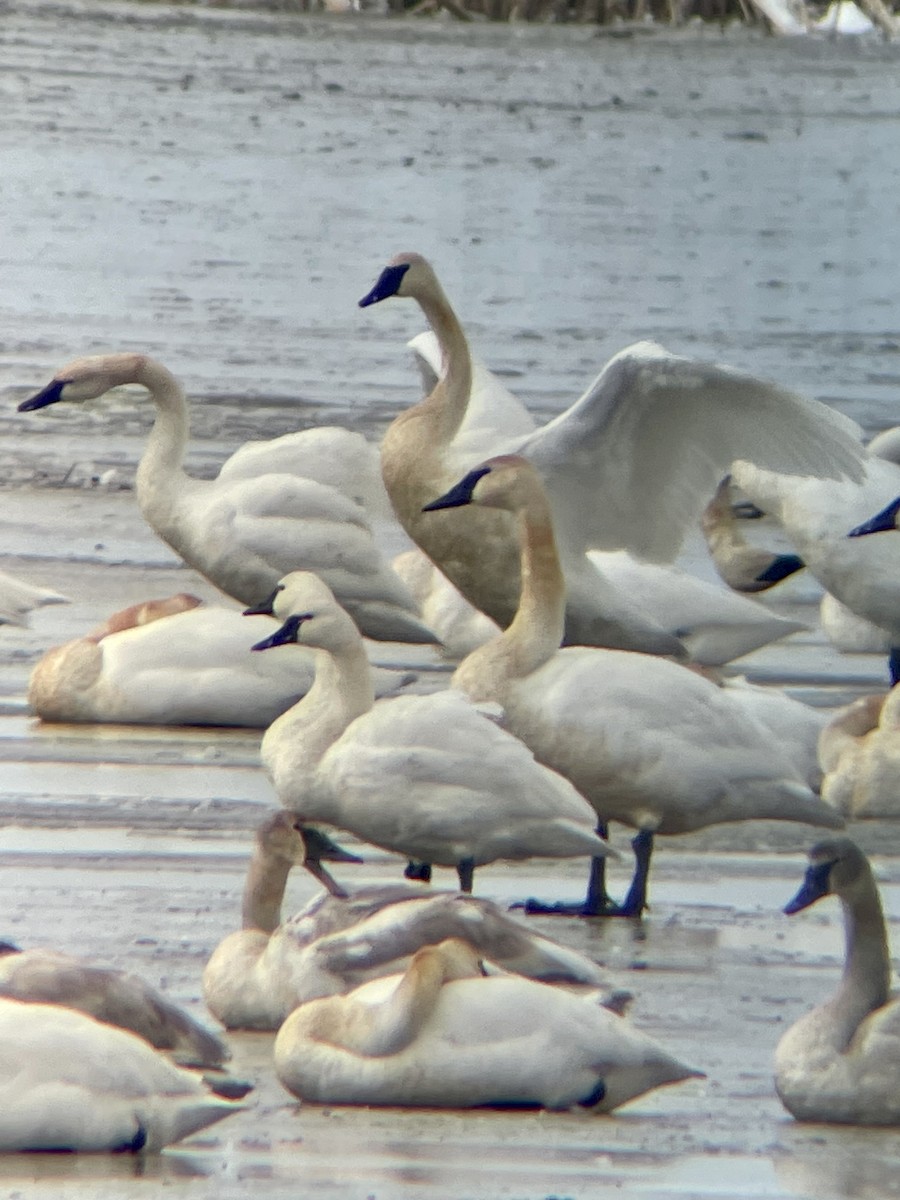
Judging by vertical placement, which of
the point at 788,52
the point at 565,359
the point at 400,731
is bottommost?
the point at 788,52

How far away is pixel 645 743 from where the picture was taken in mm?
6902

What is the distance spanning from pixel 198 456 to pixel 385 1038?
26.3ft

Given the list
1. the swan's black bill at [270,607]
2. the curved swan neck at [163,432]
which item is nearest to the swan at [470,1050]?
the swan's black bill at [270,607]

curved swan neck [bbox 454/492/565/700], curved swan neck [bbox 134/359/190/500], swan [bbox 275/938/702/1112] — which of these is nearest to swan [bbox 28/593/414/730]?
curved swan neck [bbox 134/359/190/500]

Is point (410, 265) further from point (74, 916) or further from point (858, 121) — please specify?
point (858, 121)

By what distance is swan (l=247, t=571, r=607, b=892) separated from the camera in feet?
21.4

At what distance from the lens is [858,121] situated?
30.6 meters

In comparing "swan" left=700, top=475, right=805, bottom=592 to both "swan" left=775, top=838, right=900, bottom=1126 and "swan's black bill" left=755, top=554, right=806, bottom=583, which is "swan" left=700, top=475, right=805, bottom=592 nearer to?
"swan's black bill" left=755, top=554, right=806, bottom=583

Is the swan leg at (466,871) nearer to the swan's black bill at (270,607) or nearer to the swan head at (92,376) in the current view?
the swan's black bill at (270,607)

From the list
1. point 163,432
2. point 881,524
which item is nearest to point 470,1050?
point 881,524

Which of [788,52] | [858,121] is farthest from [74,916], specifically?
[788,52]

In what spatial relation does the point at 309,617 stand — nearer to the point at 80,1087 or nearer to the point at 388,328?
the point at 80,1087

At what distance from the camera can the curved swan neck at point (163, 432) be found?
32.2ft

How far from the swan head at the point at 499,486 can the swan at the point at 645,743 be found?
87 centimetres
